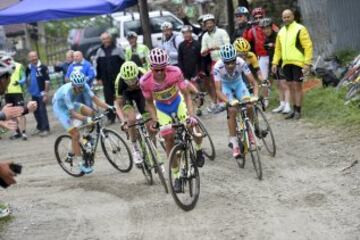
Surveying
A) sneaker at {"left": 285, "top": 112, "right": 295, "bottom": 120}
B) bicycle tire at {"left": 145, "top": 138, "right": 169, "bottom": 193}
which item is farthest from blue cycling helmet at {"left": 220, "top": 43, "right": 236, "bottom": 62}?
sneaker at {"left": 285, "top": 112, "right": 295, "bottom": 120}

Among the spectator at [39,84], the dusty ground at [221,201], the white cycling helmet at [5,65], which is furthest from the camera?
the spectator at [39,84]

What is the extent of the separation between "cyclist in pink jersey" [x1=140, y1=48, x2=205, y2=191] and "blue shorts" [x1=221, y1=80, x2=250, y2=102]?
1161mm

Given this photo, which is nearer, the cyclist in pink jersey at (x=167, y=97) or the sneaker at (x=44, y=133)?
the cyclist in pink jersey at (x=167, y=97)

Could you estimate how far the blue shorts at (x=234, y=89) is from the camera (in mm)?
10539

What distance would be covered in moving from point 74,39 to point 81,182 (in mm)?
20045

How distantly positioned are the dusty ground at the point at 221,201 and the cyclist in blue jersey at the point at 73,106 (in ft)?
2.16

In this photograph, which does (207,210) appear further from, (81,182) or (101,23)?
(101,23)

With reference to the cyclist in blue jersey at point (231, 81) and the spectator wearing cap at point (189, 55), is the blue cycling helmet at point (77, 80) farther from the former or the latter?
the spectator wearing cap at point (189, 55)

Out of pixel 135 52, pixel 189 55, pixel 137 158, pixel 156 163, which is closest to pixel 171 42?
pixel 189 55

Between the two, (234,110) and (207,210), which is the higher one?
(234,110)

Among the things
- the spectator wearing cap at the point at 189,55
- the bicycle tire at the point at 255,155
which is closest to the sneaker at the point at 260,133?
the bicycle tire at the point at 255,155

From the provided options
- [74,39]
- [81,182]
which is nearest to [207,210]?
[81,182]

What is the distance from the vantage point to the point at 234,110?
1018 centimetres

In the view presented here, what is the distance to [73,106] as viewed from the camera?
11.4 metres
